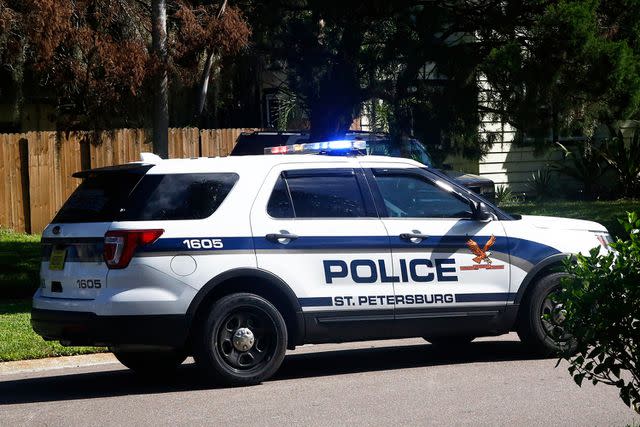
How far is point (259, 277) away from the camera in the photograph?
863cm

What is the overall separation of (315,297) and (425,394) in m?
1.20

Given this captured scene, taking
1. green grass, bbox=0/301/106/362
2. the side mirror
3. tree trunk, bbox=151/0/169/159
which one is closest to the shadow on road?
green grass, bbox=0/301/106/362

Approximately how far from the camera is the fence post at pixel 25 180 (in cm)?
1991

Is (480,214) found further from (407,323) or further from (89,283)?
(89,283)

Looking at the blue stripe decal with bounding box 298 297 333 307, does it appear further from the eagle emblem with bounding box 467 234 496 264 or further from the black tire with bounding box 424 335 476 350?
the black tire with bounding box 424 335 476 350

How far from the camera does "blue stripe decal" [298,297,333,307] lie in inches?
344

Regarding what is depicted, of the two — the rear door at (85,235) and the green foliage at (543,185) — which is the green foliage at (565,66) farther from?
the green foliage at (543,185)

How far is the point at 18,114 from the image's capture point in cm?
2223

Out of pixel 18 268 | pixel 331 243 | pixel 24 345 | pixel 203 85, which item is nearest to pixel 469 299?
pixel 331 243

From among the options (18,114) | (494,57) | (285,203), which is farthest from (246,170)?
(18,114)

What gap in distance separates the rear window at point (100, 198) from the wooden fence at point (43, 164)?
34.5 feet

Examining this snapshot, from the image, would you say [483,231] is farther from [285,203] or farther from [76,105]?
[76,105]

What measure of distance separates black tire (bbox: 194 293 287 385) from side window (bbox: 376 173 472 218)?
1.46 meters

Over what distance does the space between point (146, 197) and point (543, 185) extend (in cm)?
1990
